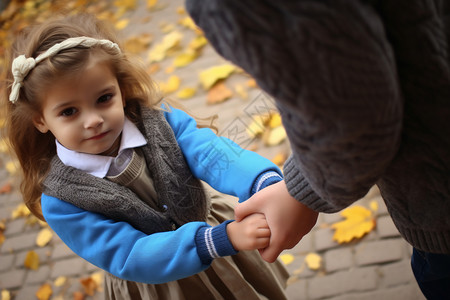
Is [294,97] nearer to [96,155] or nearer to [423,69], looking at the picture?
[423,69]

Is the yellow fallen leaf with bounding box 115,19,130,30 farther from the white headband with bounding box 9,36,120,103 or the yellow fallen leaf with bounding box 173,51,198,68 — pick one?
the white headband with bounding box 9,36,120,103

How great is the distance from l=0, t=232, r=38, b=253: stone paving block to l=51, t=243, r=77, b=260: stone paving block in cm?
20

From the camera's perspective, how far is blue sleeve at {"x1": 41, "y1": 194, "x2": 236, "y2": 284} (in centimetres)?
130

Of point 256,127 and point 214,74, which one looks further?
point 214,74

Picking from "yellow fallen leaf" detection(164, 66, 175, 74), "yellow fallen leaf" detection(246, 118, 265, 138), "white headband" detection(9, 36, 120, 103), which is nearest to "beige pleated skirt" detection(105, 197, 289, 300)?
"white headband" detection(9, 36, 120, 103)

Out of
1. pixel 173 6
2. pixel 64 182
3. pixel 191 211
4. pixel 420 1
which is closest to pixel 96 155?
pixel 64 182

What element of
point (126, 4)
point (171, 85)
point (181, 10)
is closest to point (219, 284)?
point (171, 85)

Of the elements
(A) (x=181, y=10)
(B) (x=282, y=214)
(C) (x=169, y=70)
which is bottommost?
(C) (x=169, y=70)

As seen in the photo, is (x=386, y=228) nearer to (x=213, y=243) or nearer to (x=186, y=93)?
(x=213, y=243)

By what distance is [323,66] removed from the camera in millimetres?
645

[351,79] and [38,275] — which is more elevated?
[351,79]

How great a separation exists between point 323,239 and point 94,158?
1.24 m

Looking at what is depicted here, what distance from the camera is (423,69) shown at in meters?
0.73

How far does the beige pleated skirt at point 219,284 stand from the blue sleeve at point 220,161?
27cm
